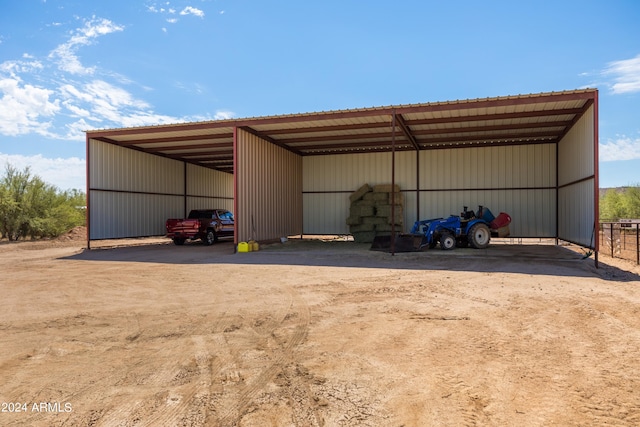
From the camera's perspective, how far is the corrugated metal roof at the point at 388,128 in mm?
13719

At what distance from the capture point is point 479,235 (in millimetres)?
15453

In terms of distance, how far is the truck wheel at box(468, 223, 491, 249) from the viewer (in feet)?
50.3

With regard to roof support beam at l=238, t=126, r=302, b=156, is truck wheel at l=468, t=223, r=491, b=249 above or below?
below

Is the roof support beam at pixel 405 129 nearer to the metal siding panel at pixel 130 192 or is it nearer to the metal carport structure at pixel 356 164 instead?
the metal carport structure at pixel 356 164

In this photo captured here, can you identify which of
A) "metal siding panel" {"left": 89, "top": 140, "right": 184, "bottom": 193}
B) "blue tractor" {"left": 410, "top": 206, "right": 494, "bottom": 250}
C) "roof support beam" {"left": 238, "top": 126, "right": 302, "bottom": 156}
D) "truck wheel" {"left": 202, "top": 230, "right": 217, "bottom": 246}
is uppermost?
"roof support beam" {"left": 238, "top": 126, "right": 302, "bottom": 156}

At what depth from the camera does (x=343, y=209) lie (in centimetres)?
2239

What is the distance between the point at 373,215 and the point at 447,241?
5.08m

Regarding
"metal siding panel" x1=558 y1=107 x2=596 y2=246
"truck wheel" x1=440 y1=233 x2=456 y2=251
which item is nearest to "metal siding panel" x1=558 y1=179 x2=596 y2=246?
"metal siding panel" x1=558 y1=107 x2=596 y2=246

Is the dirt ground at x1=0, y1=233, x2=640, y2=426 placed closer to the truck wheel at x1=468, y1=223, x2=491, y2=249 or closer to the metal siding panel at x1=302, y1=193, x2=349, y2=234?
the truck wheel at x1=468, y1=223, x2=491, y2=249

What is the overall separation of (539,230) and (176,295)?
17.2m

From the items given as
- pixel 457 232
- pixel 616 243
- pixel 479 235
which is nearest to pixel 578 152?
pixel 616 243

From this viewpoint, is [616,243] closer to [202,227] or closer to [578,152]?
[578,152]

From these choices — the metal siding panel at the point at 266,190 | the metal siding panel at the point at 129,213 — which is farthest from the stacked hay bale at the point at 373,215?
the metal siding panel at the point at 129,213

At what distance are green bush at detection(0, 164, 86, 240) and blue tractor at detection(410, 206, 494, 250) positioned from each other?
20.2 metres
